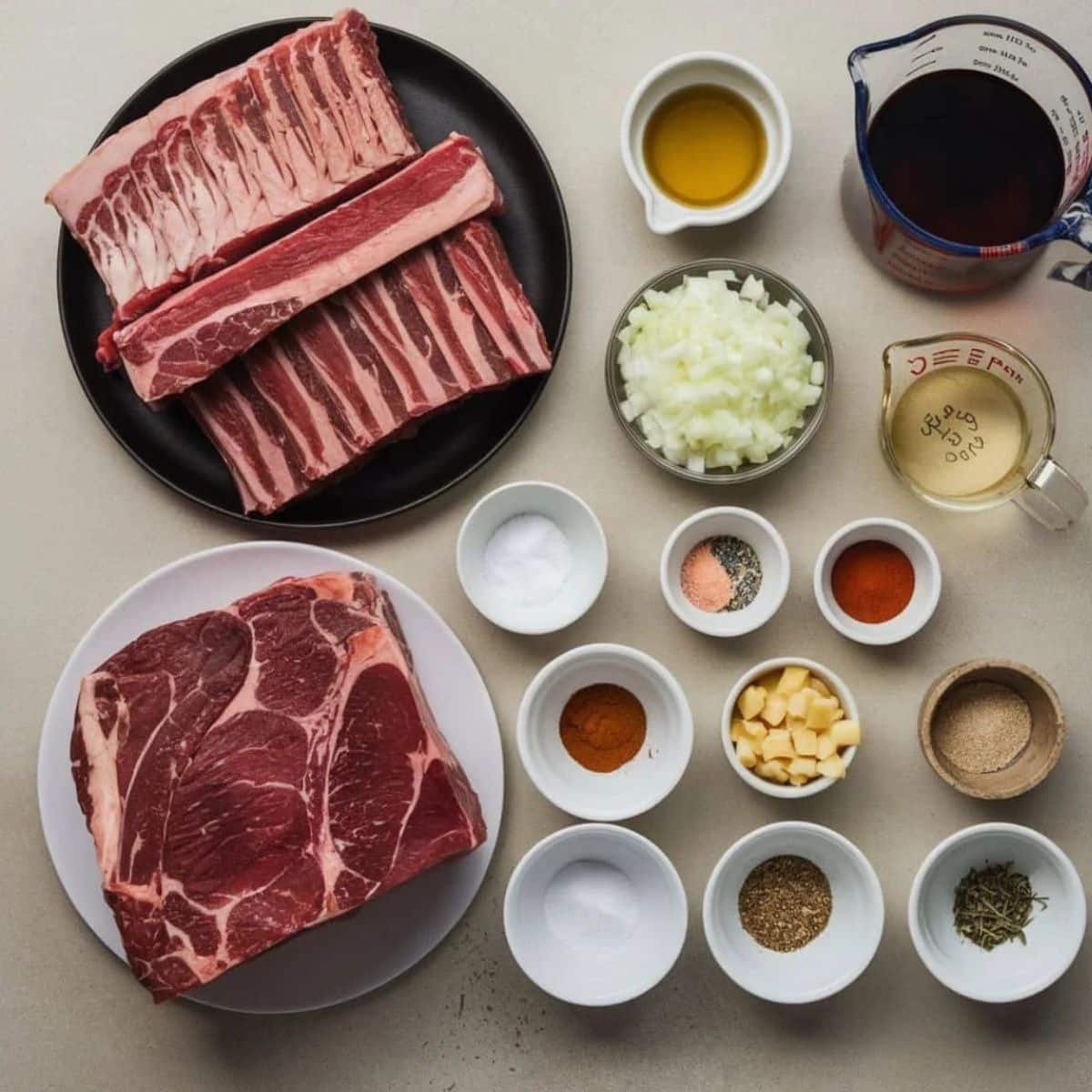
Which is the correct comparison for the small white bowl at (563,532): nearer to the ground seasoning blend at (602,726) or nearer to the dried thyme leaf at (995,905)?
the ground seasoning blend at (602,726)

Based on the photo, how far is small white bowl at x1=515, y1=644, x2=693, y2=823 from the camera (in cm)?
239

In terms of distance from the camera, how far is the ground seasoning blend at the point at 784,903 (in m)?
2.46

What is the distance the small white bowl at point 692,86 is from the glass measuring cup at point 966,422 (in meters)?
0.45

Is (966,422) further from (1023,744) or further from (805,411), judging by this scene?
(1023,744)

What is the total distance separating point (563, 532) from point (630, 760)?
51 centimetres

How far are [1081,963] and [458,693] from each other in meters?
1.48

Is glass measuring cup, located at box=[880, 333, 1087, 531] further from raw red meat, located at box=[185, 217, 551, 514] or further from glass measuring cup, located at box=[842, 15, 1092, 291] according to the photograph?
raw red meat, located at box=[185, 217, 551, 514]

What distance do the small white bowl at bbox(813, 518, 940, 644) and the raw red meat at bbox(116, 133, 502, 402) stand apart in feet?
3.35

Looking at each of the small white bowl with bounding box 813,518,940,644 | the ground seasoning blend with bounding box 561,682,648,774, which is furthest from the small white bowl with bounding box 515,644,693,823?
the small white bowl with bounding box 813,518,940,644

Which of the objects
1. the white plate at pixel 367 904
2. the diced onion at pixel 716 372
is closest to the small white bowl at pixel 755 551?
the diced onion at pixel 716 372

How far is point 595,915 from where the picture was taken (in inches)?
97.1

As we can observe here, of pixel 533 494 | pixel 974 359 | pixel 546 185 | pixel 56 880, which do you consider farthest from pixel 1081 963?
pixel 56 880

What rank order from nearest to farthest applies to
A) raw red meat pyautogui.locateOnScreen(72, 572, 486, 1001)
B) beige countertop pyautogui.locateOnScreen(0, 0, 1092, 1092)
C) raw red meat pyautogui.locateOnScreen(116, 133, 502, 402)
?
raw red meat pyautogui.locateOnScreen(72, 572, 486, 1001)
raw red meat pyautogui.locateOnScreen(116, 133, 502, 402)
beige countertop pyautogui.locateOnScreen(0, 0, 1092, 1092)

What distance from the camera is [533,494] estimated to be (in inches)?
98.2
